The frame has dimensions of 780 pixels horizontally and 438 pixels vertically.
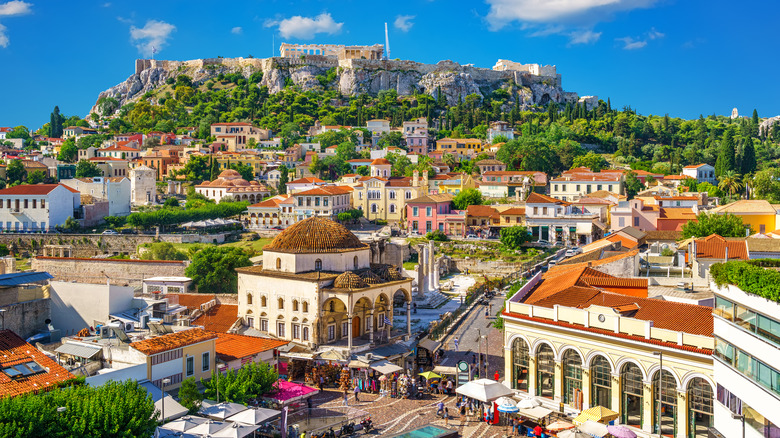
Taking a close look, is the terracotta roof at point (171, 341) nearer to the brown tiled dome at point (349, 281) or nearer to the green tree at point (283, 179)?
the brown tiled dome at point (349, 281)

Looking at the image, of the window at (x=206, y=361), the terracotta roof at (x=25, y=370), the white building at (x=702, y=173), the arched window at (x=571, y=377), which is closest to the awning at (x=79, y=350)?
the terracotta roof at (x=25, y=370)

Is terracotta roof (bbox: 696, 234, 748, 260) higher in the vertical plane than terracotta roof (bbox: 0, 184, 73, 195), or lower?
lower

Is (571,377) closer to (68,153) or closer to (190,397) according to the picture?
(190,397)

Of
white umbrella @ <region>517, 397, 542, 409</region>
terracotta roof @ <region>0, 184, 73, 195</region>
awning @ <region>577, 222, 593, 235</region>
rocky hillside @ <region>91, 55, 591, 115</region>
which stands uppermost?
rocky hillside @ <region>91, 55, 591, 115</region>

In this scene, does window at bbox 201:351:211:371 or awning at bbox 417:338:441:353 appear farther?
awning at bbox 417:338:441:353

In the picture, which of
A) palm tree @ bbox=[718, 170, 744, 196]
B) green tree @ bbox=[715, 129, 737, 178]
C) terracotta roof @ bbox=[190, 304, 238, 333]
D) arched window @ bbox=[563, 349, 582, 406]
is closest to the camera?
arched window @ bbox=[563, 349, 582, 406]

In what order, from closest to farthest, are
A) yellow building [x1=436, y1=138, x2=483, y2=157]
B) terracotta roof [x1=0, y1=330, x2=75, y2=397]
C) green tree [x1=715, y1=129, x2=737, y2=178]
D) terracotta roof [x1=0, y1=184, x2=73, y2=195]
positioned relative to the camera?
terracotta roof [x1=0, y1=330, x2=75, y2=397], terracotta roof [x1=0, y1=184, x2=73, y2=195], green tree [x1=715, y1=129, x2=737, y2=178], yellow building [x1=436, y1=138, x2=483, y2=157]

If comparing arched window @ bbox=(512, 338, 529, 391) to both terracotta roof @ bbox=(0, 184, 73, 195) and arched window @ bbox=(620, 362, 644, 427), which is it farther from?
terracotta roof @ bbox=(0, 184, 73, 195)

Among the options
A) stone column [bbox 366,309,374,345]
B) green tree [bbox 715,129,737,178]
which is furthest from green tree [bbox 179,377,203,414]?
green tree [bbox 715,129,737,178]
